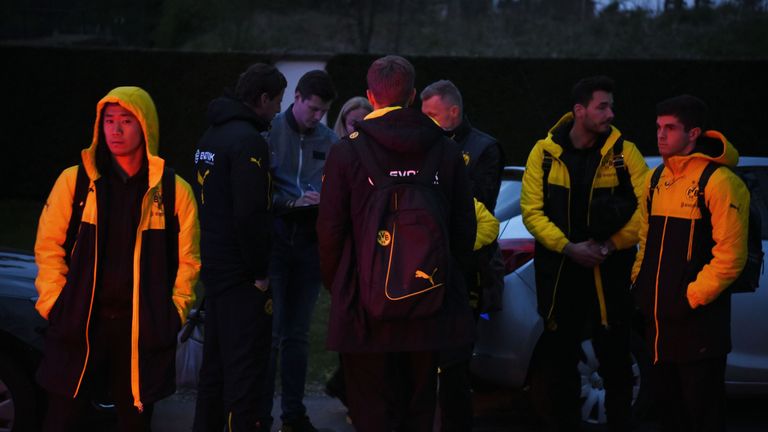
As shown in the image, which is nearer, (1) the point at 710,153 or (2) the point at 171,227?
(2) the point at 171,227

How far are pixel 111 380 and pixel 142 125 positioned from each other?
1055 millimetres

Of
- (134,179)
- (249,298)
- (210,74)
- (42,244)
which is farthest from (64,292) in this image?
(210,74)

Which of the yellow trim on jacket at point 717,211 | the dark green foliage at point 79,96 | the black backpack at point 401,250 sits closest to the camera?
the black backpack at point 401,250

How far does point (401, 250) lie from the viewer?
151 inches

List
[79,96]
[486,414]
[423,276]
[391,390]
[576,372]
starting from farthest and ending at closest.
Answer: [79,96], [486,414], [576,372], [391,390], [423,276]

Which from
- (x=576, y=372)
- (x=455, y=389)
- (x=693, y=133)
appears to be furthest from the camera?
(x=576, y=372)

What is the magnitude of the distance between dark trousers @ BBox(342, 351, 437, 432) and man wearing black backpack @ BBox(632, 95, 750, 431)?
126 cm

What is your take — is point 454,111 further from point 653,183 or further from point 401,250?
point 401,250

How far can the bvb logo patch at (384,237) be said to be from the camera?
3844 millimetres

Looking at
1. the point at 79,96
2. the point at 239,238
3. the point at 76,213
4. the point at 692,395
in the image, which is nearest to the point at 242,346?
the point at 239,238

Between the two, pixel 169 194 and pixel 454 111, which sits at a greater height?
pixel 454 111

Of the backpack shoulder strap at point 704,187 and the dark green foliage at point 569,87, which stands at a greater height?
the dark green foliage at point 569,87

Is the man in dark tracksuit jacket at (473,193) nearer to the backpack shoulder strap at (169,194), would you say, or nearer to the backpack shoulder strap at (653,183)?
the backpack shoulder strap at (653,183)

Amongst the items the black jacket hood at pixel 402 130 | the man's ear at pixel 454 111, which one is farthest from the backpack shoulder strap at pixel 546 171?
the black jacket hood at pixel 402 130
